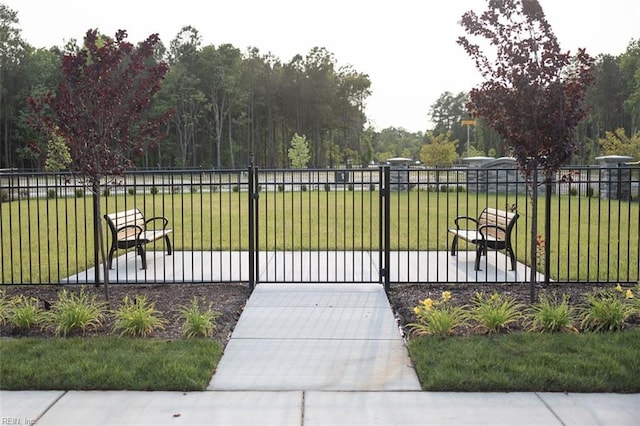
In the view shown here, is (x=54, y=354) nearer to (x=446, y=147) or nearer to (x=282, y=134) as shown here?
(x=446, y=147)

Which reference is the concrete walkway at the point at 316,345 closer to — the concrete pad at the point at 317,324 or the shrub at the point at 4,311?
the concrete pad at the point at 317,324

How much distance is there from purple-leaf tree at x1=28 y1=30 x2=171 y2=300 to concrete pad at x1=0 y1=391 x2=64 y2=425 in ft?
6.56

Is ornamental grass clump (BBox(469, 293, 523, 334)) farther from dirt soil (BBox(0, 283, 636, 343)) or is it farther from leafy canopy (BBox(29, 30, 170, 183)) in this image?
leafy canopy (BBox(29, 30, 170, 183))

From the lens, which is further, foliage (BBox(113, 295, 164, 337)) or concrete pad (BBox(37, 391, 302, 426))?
foliage (BBox(113, 295, 164, 337))

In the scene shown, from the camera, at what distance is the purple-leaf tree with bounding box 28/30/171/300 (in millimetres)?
6078

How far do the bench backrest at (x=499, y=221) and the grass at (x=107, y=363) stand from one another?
14.9ft

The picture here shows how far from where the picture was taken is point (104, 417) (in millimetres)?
3980

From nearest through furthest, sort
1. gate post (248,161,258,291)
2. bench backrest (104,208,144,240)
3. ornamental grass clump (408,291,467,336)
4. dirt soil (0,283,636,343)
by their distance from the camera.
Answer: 1. ornamental grass clump (408,291,467,336)
2. dirt soil (0,283,636,343)
3. gate post (248,161,258,291)
4. bench backrest (104,208,144,240)

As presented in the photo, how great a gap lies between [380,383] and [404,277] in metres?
3.81

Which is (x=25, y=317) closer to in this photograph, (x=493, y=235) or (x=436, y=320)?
(x=436, y=320)

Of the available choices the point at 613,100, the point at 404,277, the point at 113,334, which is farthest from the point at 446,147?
the point at 113,334

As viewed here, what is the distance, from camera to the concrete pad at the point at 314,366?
4.58m

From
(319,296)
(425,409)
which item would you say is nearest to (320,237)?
(319,296)

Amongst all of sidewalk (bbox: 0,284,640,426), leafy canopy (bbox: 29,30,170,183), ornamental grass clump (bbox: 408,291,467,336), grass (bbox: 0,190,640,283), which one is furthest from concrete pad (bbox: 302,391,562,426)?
grass (bbox: 0,190,640,283)
